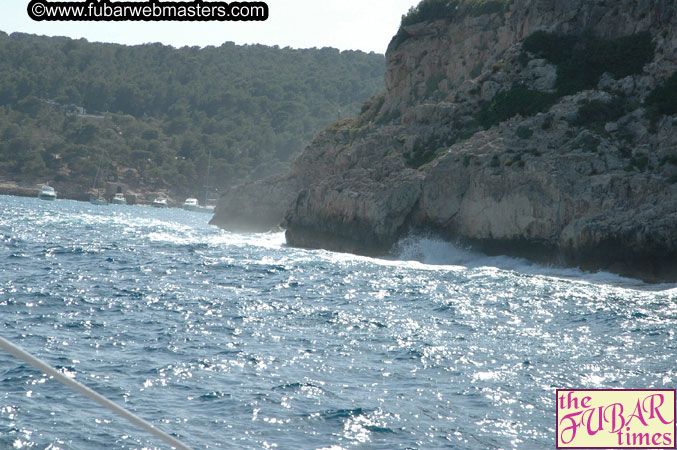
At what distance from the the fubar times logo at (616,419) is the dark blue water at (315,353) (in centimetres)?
39

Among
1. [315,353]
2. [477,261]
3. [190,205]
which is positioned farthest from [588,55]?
[190,205]

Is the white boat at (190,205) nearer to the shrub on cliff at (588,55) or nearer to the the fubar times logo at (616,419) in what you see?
the shrub on cliff at (588,55)

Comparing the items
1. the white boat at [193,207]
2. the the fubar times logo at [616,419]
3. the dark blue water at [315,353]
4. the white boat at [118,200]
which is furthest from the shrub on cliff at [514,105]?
the white boat at [118,200]

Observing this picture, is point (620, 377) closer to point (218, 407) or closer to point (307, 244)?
point (218, 407)

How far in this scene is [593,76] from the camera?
136 feet

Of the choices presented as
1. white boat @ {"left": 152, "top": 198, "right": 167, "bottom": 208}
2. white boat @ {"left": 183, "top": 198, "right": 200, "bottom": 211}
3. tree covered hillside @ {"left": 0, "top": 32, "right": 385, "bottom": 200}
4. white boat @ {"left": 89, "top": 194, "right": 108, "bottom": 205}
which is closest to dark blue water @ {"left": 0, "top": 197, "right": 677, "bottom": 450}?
white boat @ {"left": 89, "top": 194, "right": 108, "bottom": 205}

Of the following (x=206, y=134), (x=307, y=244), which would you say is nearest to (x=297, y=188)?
(x=307, y=244)

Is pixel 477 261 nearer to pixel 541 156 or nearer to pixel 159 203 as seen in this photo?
pixel 541 156

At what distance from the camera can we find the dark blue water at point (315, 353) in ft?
34.7

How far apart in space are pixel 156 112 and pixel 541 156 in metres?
139

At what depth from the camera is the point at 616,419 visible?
1031 centimetres

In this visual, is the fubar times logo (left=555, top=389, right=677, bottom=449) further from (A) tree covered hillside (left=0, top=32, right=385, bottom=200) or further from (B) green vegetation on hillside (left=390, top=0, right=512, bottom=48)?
(A) tree covered hillside (left=0, top=32, right=385, bottom=200)

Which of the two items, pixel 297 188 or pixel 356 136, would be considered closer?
pixel 356 136

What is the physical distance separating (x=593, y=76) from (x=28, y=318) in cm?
3444
